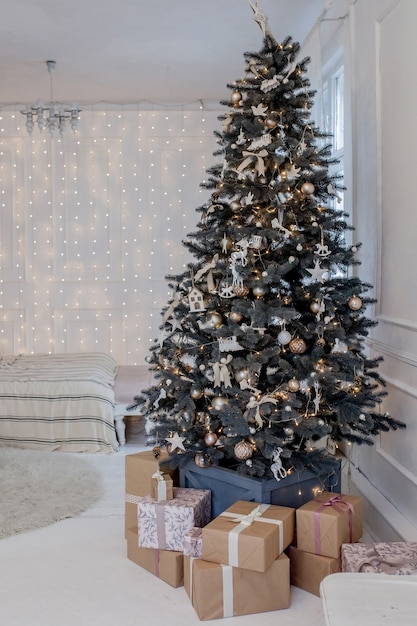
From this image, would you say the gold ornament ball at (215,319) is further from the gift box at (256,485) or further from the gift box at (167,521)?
the gift box at (167,521)

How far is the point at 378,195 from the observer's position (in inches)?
119

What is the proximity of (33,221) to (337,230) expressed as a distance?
15.1ft

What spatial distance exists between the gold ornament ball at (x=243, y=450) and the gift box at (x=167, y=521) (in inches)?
10.4

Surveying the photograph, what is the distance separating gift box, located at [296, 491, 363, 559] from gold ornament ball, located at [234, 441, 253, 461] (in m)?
0.27

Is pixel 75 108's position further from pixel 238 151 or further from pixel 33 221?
pixel 238 151

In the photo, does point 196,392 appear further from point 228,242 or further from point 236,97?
point 236,97

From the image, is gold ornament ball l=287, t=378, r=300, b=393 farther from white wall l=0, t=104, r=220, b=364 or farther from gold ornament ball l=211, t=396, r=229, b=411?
white wall l=0, t=104, r=220, b=364

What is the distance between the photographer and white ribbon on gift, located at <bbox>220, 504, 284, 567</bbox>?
85.7 inches

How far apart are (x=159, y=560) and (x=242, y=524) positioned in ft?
1.56

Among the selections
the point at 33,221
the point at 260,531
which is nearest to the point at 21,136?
the point at 33,221

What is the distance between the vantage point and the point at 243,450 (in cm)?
250

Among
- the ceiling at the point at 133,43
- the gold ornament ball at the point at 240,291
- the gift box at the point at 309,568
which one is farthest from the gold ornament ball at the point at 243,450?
the ceiling at the point at 133,43

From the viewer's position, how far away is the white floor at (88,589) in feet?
7.32

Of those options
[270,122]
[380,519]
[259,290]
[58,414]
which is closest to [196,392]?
[259,290]
